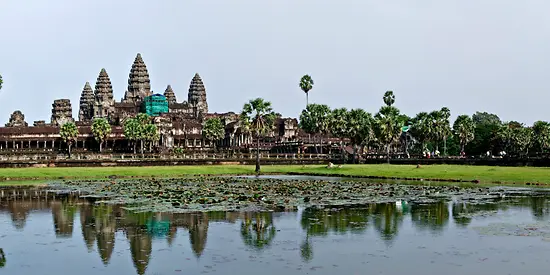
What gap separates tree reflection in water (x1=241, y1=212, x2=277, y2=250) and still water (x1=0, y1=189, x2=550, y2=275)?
0.13ft

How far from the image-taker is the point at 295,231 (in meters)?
27.7

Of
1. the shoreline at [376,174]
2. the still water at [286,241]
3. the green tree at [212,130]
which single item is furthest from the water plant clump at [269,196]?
the green tree at [212,130]

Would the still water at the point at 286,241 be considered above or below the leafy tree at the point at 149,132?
below

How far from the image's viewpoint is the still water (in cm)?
2089

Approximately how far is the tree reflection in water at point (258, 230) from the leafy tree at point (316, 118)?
3677 inches

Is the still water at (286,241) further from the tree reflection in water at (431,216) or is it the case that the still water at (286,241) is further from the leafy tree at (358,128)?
the leafy tree at (358,128)

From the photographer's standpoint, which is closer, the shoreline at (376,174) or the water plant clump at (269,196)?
the water plant clump at (269,196)

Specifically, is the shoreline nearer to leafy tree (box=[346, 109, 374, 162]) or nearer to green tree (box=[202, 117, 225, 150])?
leafy tree (box=[346, 109, 374, 162])

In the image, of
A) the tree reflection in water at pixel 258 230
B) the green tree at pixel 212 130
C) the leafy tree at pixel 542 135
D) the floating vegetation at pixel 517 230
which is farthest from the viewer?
the green tree at pixel 212 130

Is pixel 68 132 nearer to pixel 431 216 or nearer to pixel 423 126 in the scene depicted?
pixel 423 126

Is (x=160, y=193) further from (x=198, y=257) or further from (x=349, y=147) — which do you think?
(x=349, y=147)

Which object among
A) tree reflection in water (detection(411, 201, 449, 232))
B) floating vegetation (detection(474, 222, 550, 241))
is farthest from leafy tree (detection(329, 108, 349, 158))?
floating vegetation (detection(474, 222, 550, 241))

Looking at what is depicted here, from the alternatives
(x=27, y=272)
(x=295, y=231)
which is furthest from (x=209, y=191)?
(x=27, y=272)

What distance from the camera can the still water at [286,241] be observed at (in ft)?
68.5
